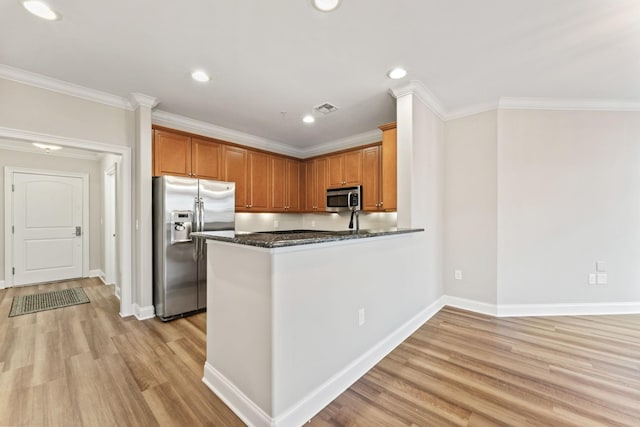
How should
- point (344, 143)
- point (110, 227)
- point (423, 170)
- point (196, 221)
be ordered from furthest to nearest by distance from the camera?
point (344, 143) → point (110, 227) → point (196, 221) → point (423, 170)

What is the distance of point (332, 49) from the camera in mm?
2209

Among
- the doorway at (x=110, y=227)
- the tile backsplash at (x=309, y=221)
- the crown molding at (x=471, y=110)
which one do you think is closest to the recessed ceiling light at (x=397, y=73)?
the crown molding at (x=471, y=110)

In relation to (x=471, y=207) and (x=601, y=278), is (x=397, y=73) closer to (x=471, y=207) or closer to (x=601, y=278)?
(x=471, y=207)

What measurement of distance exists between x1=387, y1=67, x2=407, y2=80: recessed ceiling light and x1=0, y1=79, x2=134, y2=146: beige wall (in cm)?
305

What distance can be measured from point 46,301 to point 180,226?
8.24 feet

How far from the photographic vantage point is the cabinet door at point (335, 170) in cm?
455

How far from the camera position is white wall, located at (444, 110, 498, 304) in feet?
10.9

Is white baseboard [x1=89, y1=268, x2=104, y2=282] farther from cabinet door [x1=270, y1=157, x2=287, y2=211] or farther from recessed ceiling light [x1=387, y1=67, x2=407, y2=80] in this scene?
recessed ceiling light [x1=387, y1=67, x2=407, y2=80]

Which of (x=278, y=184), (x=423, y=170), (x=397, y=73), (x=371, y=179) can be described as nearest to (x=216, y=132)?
(x=278, y=184)

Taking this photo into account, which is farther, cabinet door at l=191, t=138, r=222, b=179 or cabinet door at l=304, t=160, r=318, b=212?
cabinet door at l=304, t=160, r=318, b=212

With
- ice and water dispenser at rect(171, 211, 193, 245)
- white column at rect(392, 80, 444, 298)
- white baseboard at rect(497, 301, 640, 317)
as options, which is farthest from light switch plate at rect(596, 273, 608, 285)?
ice and water dispenser at rect(171, 211, 193, 245)

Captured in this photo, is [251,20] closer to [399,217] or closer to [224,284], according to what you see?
[224,284]

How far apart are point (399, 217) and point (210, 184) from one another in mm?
2426

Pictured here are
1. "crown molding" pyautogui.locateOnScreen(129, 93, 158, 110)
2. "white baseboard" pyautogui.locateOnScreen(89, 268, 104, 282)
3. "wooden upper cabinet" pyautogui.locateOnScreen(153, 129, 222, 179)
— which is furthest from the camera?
"white baseboard" pyautogui.locateOnScreen(89, 268, 104, 282)
